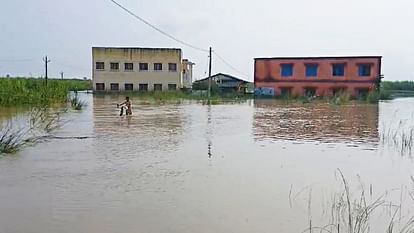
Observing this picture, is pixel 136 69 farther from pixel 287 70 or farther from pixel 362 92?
pixel 362 92

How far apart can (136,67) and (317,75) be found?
71.1 feet

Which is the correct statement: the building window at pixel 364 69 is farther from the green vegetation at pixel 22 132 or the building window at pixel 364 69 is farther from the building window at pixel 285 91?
the green vegetation at pixel 22 132

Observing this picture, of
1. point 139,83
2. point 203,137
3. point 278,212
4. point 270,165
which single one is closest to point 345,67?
point 139,83

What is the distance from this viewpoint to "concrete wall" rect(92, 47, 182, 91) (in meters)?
58.8

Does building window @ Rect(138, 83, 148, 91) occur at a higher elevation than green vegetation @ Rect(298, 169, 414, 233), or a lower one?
higher

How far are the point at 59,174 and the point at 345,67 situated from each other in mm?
43814

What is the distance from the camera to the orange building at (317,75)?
161ft

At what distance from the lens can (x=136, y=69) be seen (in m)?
59.0

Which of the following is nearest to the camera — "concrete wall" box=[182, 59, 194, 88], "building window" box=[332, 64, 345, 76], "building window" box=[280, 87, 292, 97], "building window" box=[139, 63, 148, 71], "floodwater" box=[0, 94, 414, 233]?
"floodwater" box=[0, 94, 414, 233]

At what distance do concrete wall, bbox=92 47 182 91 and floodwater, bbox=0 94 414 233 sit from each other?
42.2 m

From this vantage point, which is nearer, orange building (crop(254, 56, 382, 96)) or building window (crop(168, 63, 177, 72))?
orange building (crop(254, 56, 382, 96))

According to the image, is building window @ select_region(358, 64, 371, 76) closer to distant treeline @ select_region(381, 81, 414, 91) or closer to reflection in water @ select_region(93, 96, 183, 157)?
distant treeline @ select_region(381, 81, 414, 91)

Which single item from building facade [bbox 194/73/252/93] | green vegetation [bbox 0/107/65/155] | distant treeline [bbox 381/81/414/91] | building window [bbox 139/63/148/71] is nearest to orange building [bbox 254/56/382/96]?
building facade [bbox 194/73/252/93]

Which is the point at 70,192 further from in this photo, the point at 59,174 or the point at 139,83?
the point at 139,83
